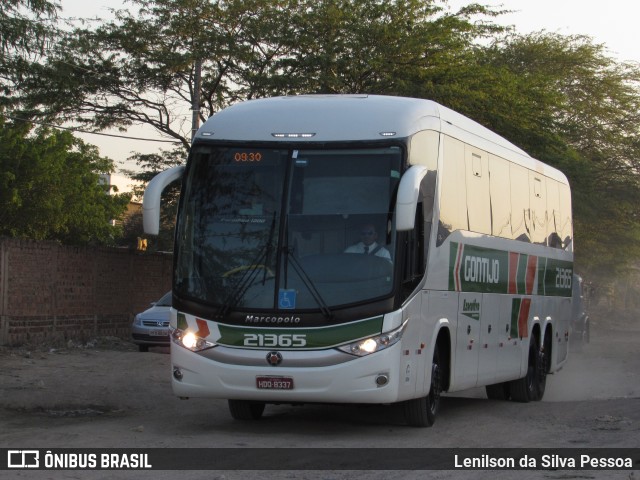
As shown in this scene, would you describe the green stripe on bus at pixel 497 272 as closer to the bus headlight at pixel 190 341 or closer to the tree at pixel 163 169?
the bus headlight at pixel 190 341

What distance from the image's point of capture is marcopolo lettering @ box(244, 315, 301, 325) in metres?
11.1

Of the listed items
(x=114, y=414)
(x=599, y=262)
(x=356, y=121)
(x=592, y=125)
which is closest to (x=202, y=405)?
(x=114, y=414)

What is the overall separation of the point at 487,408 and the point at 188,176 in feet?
21.3

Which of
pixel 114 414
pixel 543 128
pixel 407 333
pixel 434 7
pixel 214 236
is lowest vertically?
pixel 114 414

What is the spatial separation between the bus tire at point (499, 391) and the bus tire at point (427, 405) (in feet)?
16.5

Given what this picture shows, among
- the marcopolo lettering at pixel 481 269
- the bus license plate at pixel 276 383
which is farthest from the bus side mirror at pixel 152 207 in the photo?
the marcopolo lettering at pixel 481 269

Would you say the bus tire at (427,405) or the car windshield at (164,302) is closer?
the bus tire at (427,405)

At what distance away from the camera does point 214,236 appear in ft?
38.0

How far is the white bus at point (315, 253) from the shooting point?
11.1 metres

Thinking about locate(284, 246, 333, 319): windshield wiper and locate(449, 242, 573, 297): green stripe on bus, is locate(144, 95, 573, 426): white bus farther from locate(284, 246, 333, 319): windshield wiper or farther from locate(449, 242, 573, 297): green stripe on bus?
locate(449, 242, 573, 297): green stripe on bus

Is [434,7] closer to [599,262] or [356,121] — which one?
[356,121]

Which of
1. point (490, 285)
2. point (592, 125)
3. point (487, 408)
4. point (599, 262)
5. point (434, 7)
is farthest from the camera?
point (599, 262)

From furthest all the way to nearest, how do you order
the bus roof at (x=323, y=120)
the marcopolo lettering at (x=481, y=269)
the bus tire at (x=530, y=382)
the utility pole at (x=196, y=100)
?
the utility pole at (x=196, y=100) → the bus tire at (x=530, y=382) → the marcopolo lettering at (x=481, y=269) → the bus roof at (x=323, y=120)

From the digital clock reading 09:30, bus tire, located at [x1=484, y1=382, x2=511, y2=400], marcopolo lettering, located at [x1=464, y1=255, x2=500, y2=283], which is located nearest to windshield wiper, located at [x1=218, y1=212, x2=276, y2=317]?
the digital clock reading 09:30
